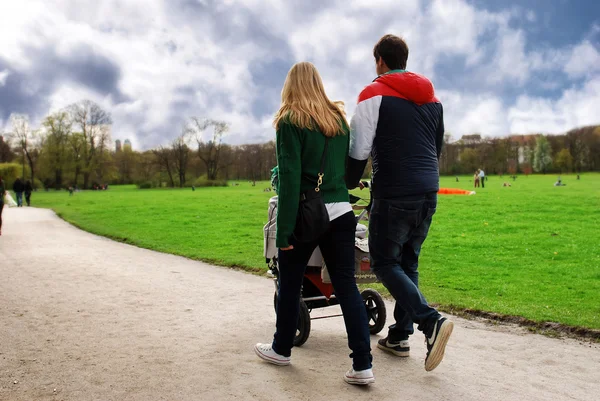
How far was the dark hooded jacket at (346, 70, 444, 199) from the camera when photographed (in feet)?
13.5

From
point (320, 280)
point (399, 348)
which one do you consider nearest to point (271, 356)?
point (320, 280)

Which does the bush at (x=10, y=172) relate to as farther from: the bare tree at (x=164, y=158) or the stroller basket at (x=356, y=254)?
the stroller basket at (x=356, y=254)

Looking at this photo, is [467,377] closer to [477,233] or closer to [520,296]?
[520,296]

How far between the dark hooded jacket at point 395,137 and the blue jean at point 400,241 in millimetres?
91

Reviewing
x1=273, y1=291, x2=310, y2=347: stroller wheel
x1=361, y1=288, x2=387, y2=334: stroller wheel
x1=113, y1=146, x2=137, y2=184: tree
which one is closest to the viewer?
x1=273, y1=291, x2=310, y2=347: stroller wheel

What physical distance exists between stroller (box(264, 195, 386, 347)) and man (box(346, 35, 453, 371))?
615 mm

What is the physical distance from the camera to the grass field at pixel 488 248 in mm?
7176

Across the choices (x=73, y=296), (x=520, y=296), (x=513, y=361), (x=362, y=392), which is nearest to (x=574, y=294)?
(x=520, y=296)

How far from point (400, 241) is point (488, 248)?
8708mm

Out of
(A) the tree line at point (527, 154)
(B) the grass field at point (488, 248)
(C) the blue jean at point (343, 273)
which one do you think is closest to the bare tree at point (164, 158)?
(A) the tree line at point (527, 154)

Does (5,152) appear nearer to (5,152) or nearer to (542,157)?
(5,152)

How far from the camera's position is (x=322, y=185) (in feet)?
13.2

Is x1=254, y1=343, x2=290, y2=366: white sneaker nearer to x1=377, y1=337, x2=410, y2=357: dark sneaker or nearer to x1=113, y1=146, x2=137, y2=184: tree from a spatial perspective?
x1=377, y1=337, x2=410, y2=357: dark sneaker

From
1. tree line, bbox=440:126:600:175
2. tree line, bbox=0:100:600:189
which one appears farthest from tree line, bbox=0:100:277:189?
tree line, bbox=440:126:600:175
